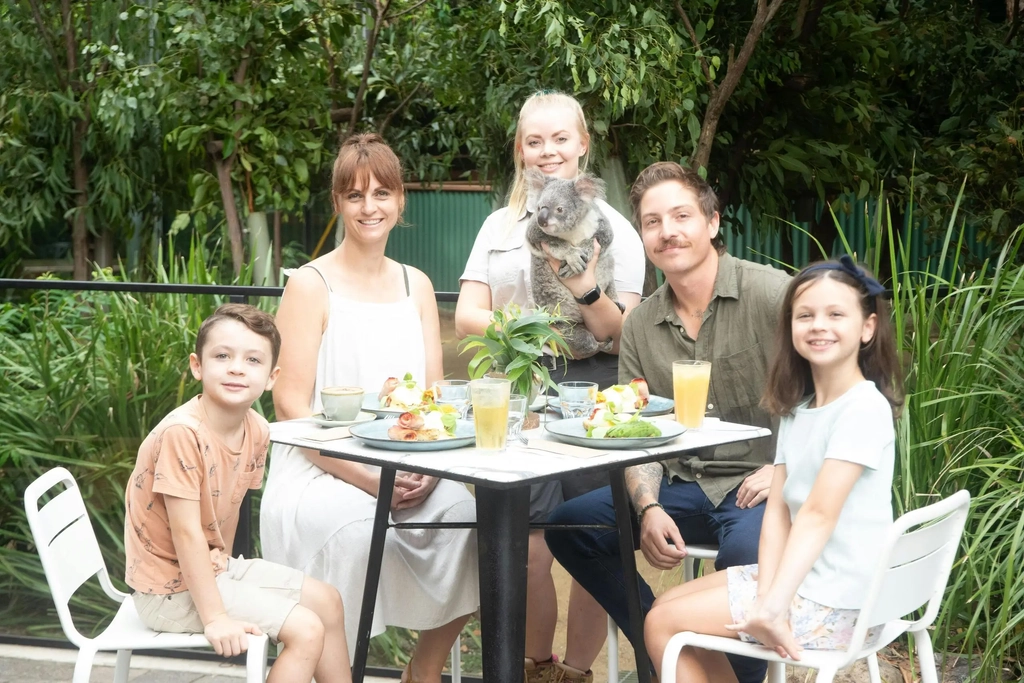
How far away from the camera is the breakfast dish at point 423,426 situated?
2162 mm

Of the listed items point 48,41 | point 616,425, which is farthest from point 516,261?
point 48,41

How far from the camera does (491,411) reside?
6.88 ft

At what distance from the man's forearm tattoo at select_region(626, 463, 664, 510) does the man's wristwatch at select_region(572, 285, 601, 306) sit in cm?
49

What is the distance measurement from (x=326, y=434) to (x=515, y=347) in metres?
0.43

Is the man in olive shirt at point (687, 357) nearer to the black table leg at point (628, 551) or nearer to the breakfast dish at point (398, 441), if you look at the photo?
the black table leg at point (628, 551)

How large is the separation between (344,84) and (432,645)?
561 cm

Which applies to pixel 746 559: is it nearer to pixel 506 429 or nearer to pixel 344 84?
pixel 506 429

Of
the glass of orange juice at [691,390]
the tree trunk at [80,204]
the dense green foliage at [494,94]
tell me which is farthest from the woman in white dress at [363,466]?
the tree trunk at [80,204]

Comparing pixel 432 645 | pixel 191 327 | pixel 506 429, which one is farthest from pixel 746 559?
pixel 191 327

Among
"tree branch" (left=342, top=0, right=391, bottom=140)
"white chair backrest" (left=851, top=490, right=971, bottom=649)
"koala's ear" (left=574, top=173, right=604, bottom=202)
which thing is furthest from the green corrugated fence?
"white chair backrest" (left=851, top=490, right=971, bottom=649)

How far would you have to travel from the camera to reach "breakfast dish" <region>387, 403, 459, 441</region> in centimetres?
216

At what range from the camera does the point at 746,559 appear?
2344 mm

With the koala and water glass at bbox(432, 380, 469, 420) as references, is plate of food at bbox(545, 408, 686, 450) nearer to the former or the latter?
water glass at bbox(432, 380, 469, 420)

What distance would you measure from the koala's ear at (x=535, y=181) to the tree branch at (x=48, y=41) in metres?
5.59
